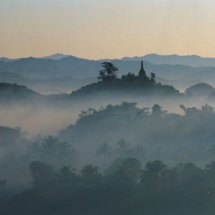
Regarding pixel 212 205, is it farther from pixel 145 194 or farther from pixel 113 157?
pixel 113 157

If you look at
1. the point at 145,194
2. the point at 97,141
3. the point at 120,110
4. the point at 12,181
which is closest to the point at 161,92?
the point at 120,110

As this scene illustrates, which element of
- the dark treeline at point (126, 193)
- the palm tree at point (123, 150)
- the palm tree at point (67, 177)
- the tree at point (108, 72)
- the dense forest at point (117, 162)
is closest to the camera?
the dark treeline at point (126, 193)

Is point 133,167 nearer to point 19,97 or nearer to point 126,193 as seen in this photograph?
point 126,193

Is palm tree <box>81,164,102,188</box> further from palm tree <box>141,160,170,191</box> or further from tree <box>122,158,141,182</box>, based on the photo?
palm tree <box>141,160,170,191</box>

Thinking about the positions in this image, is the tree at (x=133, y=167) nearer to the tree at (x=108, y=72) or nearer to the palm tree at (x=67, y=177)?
the palm tree at (x=67, y=177)

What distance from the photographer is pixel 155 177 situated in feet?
270

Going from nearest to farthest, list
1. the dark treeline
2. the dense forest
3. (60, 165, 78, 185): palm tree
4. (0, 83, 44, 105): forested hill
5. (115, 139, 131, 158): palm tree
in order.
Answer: the dark treeline
the dense forest
(60, 165, 78, 185): palm tree
(115, 139, 131, 158): palm tree
(0, 83, 44, 105): forested hill

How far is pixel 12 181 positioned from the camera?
101188 mm

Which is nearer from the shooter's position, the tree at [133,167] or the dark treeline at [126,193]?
the dark treeline at [126,193]

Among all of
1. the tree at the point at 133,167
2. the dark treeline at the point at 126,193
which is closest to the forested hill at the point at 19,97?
the tree at the point at 133,167

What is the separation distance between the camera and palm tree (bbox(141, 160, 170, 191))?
269ft

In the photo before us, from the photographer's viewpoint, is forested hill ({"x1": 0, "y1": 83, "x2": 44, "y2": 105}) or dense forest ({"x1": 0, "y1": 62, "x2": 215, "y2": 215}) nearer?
dense forest ({"x1": 0, "y1": 62, "x2": 215, "y2": 215})

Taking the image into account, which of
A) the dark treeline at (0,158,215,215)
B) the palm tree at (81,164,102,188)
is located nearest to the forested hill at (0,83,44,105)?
the dark treeline at (0,158,215,215)

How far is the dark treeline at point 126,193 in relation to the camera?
79125 millimetres
